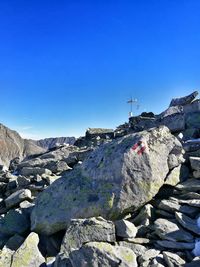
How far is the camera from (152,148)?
34.9 ft

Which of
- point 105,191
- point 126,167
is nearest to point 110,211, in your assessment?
point 105,191

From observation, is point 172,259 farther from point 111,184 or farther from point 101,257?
point 111,184

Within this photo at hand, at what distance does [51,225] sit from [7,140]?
176798 mm

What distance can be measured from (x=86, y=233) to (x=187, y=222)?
2.73 m

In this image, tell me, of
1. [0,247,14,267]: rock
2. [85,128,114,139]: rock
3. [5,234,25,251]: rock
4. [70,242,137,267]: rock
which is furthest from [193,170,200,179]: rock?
[85,128,114,139]: rock

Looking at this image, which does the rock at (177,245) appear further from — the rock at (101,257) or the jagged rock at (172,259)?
the rock at (101,257)

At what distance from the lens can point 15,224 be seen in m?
11.0

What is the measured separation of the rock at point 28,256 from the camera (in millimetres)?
8748

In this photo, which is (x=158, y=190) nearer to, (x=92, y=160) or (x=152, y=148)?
(x=152, y=148)

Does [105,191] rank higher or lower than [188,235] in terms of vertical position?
higher

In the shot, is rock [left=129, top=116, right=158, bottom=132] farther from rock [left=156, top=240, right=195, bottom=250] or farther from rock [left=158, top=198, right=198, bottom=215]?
rock [left=156, top=240, right=195, bottom=250]

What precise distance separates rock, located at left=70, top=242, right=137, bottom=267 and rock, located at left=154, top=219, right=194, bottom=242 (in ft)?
4.22

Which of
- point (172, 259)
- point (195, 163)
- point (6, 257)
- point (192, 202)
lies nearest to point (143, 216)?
point (192, 202)

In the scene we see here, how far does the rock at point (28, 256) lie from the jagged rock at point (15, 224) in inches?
60.4
